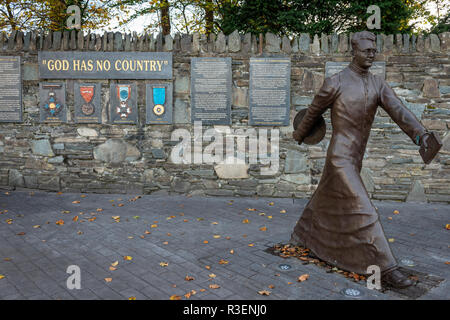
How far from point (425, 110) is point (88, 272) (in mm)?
5943

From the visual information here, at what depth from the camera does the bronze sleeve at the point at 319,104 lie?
3.81 m

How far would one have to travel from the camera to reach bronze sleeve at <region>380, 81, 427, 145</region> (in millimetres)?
3514

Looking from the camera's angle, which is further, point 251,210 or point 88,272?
point 251,210

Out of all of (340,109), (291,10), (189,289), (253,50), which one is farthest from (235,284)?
(291,10)

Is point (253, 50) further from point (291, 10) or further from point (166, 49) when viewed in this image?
point (291, 10)

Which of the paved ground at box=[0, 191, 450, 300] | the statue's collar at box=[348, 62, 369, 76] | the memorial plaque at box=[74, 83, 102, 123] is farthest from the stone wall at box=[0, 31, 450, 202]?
the statue's collar at box=[348, 62, 369, 76]

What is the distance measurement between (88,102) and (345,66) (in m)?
4.56

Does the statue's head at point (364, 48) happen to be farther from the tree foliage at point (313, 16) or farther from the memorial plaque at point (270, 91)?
the tree foliage at point (313, 16)

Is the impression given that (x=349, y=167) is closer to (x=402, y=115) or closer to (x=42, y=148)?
(x=402, y=115)

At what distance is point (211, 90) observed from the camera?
6859mm

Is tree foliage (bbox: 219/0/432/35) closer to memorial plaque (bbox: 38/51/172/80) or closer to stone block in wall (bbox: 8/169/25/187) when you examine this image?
memorial plaque (bbox: 38/51/172/80)

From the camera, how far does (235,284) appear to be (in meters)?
3.42

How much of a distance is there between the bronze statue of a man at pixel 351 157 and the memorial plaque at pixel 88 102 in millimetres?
4384

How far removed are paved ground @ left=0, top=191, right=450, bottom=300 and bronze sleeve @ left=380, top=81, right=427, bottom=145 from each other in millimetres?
1374
